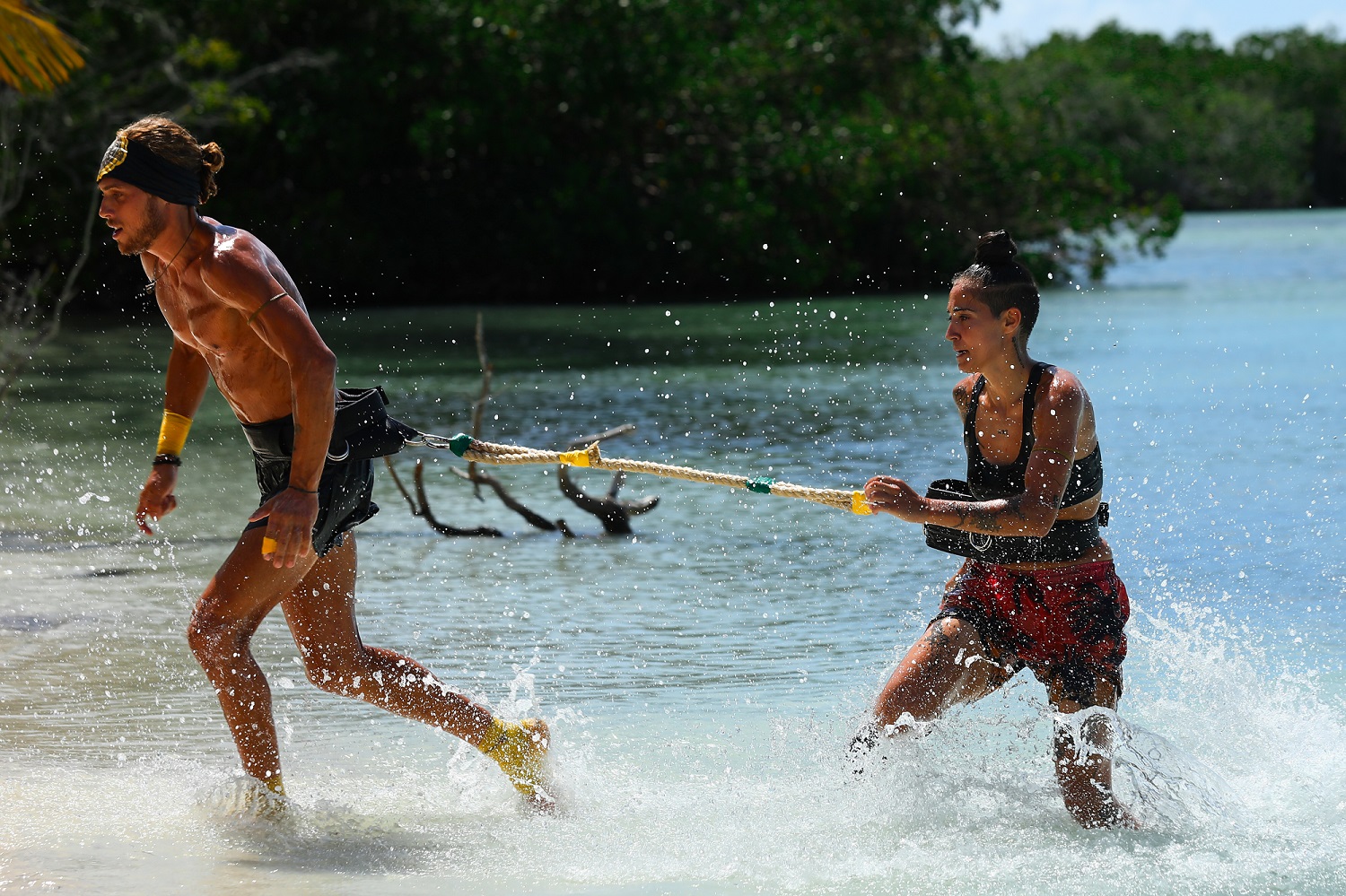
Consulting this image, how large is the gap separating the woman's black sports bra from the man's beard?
1.94m

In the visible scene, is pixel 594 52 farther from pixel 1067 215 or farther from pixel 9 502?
pixel 9 502

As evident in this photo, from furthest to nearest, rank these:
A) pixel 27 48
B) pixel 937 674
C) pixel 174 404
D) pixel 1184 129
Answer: pixel 1184 129 < pixel 27 48 < pixel 174 404 < pixel 937 674

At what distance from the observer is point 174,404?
431cm

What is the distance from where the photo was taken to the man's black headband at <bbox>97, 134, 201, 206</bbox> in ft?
12.3

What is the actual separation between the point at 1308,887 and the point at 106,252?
78.6 ft

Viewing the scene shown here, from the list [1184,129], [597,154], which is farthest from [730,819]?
[1184,129]

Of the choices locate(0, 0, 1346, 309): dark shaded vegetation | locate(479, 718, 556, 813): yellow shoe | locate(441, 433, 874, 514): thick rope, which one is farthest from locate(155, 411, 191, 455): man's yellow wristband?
locate(0, 0, 1346, 309): dark shaded vegetation

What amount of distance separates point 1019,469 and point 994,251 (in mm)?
516

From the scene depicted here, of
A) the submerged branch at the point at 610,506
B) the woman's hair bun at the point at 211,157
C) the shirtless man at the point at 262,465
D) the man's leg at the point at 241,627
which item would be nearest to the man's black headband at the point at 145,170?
the shirtless man at the point at 262,465

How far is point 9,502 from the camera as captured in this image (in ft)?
29.0

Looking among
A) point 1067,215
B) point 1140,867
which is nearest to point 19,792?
point 1140,867

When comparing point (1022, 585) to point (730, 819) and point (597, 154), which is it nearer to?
point (730, 819)

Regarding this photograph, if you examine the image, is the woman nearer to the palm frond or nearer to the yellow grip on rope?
the yellow grip on rope

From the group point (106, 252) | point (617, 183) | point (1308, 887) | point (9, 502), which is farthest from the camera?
point (617, 183)
